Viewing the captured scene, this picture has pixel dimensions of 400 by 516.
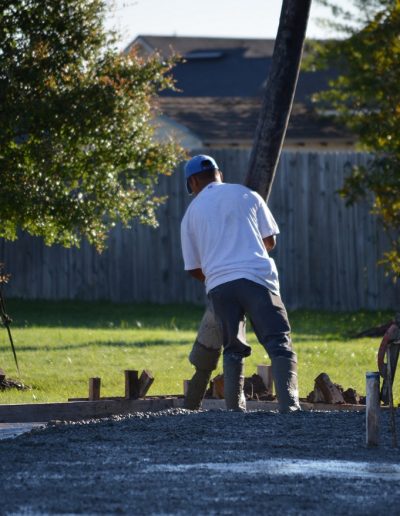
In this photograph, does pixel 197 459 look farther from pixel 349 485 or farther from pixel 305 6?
pixel 305 6

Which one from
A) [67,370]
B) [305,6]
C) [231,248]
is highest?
[305,6]

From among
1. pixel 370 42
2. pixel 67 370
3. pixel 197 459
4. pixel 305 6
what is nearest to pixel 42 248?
pixel 370 42

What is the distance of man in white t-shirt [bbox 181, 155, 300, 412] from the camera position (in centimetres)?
951

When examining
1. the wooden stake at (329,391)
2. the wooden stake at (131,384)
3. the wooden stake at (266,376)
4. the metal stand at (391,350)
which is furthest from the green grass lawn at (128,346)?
the metal stand at (391,350)

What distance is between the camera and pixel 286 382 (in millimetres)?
9391

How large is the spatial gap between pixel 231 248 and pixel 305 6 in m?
2.95

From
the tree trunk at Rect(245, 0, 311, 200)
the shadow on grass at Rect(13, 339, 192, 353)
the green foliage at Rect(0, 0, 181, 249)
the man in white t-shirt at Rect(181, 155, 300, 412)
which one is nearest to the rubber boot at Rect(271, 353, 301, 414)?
the man in white t-shirt at Rect(181, 155, 300, 412)

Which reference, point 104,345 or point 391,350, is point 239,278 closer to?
point 391,350

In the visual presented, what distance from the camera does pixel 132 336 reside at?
17.9 metres

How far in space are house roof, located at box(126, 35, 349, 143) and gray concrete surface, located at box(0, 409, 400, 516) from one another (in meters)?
22.3

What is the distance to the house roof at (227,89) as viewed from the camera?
3278 centimetres

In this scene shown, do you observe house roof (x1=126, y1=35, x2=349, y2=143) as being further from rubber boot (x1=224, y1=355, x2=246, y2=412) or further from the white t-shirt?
rubber boot (x1=224, y1=355, x2=246, y2=412)

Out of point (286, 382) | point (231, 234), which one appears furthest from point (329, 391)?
point (231, 234)

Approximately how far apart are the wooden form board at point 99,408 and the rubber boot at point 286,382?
88 centimetres
